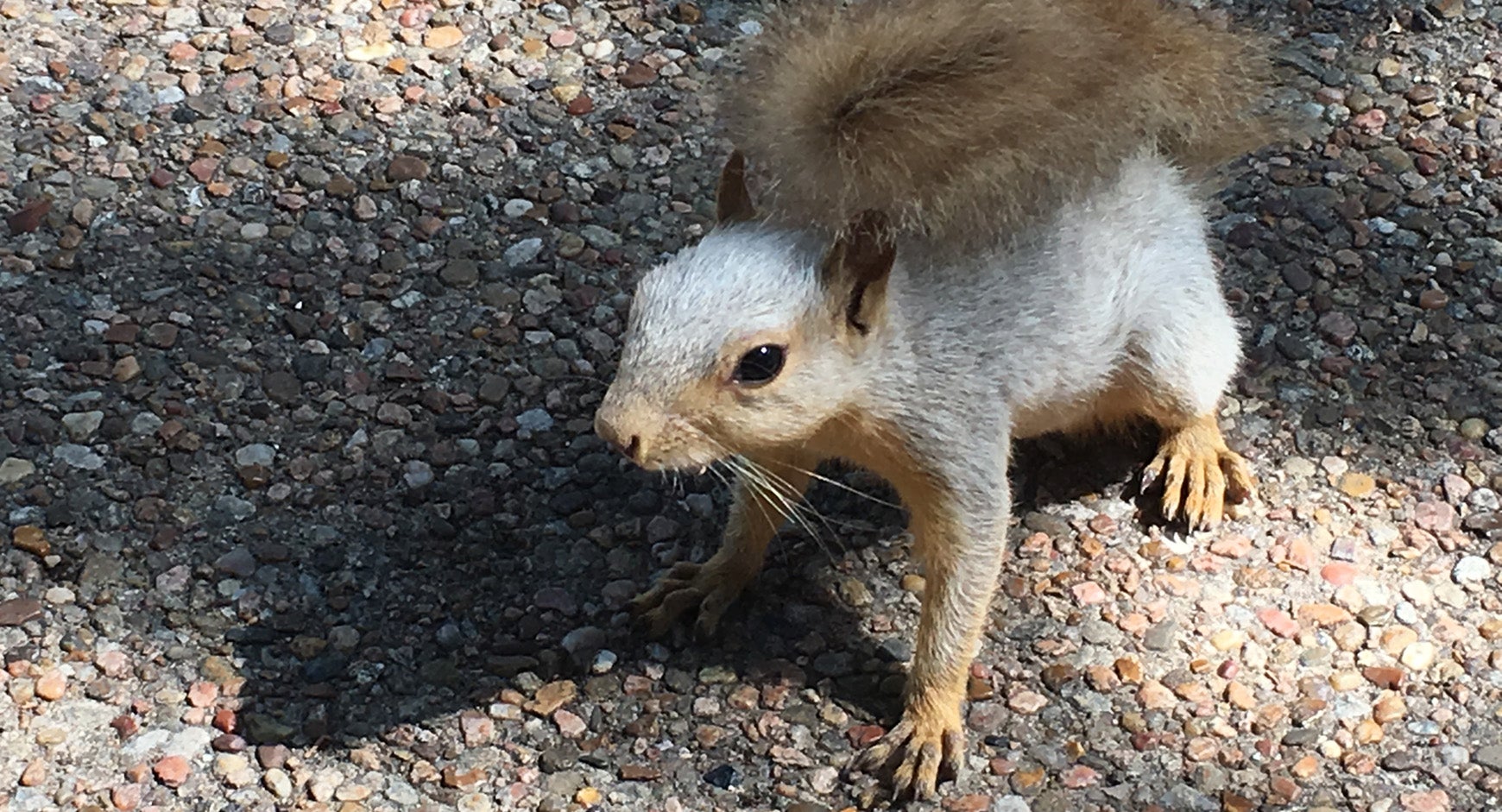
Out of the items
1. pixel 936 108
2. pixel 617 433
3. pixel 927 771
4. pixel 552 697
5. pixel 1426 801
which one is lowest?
pixel 552 697

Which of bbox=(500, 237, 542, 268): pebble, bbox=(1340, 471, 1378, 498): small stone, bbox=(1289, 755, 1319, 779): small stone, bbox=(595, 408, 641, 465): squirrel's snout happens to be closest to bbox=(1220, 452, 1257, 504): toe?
bbox=(1340, 471, 1378, 498): small stone

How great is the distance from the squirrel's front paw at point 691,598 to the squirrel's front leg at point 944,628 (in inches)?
13.6

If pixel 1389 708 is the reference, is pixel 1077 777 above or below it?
below

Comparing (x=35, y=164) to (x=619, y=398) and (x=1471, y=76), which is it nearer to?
(x=619, y=398)

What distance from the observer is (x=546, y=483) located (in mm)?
3092

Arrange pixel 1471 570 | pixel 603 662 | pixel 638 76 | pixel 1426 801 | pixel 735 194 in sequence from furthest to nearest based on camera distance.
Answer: pixel 638 76 → pixel 1471 570 → pixel 603 662 → pixel 1426 801 → pixel 735 194

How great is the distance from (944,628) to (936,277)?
53cm

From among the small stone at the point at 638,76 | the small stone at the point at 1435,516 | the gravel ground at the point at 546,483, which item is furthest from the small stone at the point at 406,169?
the small stone at the point at 1435,516

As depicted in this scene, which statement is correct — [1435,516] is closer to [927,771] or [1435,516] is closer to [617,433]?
[927,771]

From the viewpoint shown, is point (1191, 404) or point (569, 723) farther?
point (1191, 404)

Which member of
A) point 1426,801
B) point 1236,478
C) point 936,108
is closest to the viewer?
point 936,108

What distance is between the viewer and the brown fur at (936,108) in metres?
2.22

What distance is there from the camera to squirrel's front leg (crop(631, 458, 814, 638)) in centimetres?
283

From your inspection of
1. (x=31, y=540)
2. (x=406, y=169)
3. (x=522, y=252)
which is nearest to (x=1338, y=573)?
(x=522, y=252)
